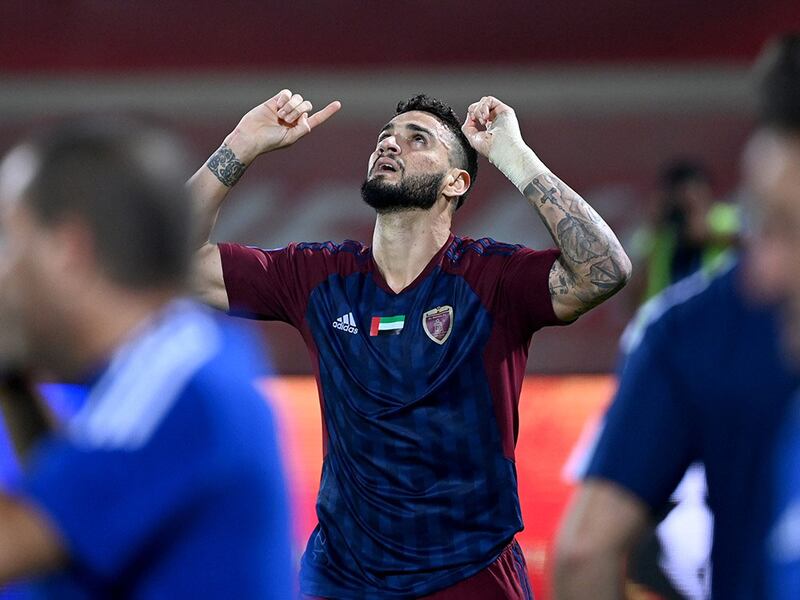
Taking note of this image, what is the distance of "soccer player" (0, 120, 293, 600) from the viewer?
5.05ft

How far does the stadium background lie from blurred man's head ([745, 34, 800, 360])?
11.5m

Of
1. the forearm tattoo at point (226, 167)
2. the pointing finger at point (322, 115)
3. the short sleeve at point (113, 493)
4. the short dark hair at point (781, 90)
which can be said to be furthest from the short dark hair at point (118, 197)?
the pointing finger at point (322, 115)

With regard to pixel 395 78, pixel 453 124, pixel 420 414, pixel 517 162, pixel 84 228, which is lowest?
pixel 420 414

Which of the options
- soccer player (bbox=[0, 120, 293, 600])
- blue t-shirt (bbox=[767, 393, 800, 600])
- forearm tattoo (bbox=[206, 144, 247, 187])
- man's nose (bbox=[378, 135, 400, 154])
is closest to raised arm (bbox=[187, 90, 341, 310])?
forearm tattoo (bbox=[206, 144, 247, 187])

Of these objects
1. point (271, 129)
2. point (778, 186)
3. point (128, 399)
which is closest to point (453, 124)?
point (271, 129)

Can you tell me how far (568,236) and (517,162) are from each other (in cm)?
39

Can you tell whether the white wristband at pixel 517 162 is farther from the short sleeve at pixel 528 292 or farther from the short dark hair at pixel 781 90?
the short dark hair at pixel 781 90

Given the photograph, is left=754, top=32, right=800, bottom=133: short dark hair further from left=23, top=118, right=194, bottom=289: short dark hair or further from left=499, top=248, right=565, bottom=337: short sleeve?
left=499, top=248, right=565, bottom=337: short sleeve

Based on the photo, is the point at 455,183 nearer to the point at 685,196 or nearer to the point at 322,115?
the point at 322,115

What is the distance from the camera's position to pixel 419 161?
4348 millimetres

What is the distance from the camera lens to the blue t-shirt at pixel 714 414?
1733 mm

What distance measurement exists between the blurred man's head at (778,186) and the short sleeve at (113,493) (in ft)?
2.61

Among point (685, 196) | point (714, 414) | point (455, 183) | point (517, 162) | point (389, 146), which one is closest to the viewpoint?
point (714, 414)

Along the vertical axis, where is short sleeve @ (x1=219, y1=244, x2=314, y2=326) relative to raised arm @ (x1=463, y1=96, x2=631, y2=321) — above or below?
below
